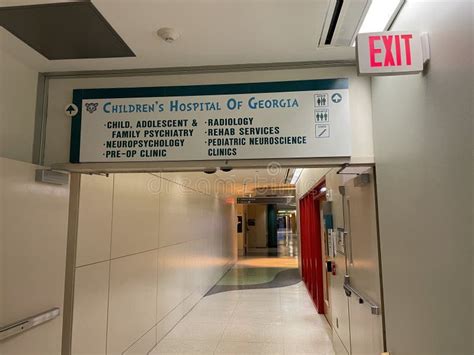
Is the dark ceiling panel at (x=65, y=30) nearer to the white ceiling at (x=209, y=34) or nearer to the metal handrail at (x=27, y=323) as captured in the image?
the white ceiling at (x=209, y=34)

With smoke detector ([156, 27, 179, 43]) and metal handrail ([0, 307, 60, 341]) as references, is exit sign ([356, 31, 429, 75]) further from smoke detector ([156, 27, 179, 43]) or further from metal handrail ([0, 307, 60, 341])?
metal handrail ([0, 307, 60, 341])

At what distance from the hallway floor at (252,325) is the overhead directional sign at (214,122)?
3302 millimetres

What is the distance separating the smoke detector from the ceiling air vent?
907 mm

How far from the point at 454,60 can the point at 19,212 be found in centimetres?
250

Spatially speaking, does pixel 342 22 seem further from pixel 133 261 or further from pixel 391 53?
pixel 133 261

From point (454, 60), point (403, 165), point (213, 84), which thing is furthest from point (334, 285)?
point (454, 60)

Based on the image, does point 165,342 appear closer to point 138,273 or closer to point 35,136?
point 138,273

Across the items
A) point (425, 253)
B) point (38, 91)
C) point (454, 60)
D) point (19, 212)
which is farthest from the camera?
point (38, 91)

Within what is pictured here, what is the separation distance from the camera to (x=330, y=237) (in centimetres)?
419

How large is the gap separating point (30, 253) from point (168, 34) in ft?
5.55

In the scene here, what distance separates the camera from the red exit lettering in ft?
5.08

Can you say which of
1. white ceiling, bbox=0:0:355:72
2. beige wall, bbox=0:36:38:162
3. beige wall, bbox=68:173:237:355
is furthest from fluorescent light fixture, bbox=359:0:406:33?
beige wall, bbox=68:173:237:355

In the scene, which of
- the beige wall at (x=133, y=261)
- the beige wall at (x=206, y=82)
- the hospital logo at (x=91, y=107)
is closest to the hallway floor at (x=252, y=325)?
the beige wall at (x=133, y=261)

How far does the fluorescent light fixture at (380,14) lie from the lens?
67.7 inches
